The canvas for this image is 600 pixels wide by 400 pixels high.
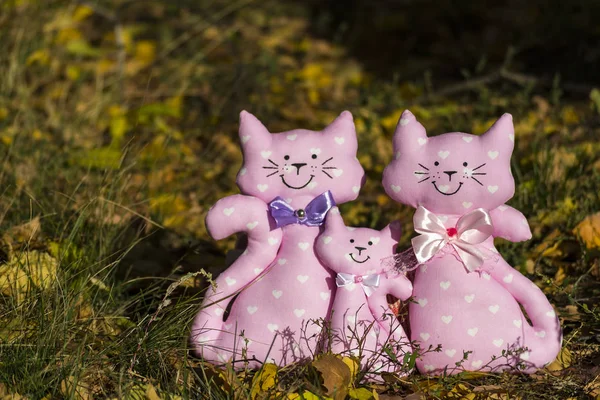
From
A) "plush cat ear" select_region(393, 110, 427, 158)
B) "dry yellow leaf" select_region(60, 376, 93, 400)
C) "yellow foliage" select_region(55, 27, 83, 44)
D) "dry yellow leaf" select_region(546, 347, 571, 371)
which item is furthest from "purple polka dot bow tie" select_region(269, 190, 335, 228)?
"yellow foliage" select_region(55, 27, 83, 44)

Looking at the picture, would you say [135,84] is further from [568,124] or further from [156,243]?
[568,124]

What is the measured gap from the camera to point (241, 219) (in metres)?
2.28

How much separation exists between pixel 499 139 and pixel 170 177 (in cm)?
194

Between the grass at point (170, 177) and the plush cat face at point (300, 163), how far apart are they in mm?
329

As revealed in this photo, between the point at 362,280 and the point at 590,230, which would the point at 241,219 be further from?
the point at 590,230

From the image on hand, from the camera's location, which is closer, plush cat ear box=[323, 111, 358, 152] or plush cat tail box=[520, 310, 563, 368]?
plush cat tail box=[520, 310, 563, 368]

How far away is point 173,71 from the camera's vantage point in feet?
15.5

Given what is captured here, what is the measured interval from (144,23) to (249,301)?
393 centimetres

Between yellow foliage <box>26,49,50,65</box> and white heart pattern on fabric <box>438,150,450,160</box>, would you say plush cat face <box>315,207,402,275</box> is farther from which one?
yellow foliage <box>26,49,50,65</box>

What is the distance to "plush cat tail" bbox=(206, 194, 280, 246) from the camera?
2.28 metres

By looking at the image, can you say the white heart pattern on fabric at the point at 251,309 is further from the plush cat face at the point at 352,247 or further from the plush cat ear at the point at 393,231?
the plush cat ear at the point at 393,231

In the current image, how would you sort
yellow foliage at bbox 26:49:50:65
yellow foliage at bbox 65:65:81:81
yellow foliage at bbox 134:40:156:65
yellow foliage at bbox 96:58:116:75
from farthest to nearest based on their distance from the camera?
1. yellow foliage at bbox 134:40:156:65
2. yellow foliage at bbox 96:58:116:75
3. yellow foliage at bbox 65:65:81:81
4. yellow foliage at bbox 26:49:50:65

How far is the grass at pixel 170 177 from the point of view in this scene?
2160 mm

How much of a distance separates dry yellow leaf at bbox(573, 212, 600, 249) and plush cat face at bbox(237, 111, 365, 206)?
3.18 ft
